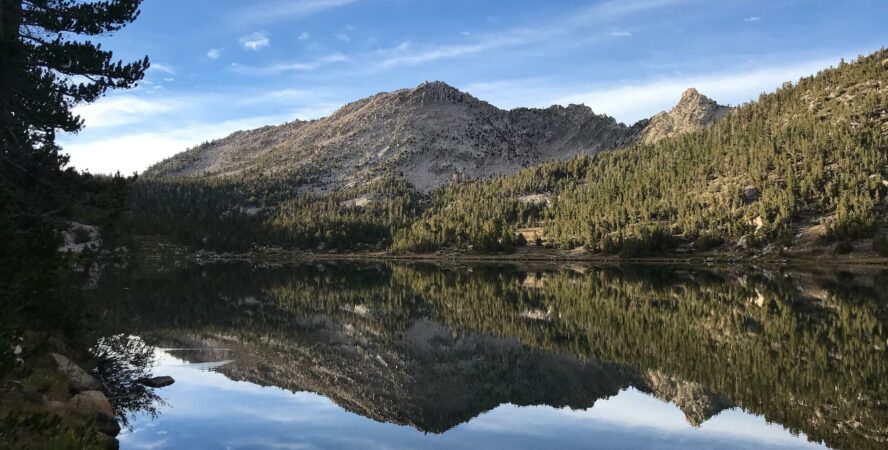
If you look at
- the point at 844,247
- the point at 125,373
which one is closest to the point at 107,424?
the point at 125,373

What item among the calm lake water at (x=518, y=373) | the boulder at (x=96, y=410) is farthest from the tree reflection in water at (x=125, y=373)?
the boulder at (x=96, y=410)

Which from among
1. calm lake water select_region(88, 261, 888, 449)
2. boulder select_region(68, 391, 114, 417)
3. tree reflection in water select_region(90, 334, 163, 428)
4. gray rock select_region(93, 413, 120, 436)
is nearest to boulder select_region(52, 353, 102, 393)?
boulder select_region(68, 391, 114, 417)

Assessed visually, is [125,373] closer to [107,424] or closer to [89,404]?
[107,424]

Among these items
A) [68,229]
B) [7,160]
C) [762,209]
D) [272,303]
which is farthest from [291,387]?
[762,209]

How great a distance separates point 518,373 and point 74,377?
74.3 ft

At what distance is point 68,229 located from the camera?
74.4ft

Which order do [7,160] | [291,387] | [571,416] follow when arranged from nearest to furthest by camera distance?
[7,160] → [571,416] → [291,387]

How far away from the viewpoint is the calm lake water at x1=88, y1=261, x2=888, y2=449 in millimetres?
22531

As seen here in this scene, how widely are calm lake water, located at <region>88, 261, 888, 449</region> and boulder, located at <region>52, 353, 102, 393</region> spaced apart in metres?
2.14

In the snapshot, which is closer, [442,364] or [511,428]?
[511,428]

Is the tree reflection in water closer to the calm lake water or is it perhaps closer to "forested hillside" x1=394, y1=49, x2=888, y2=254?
the calm lake water

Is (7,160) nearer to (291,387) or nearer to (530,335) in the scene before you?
(291,387)

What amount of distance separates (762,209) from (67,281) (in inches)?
6365

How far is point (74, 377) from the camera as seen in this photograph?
20.7 metres
